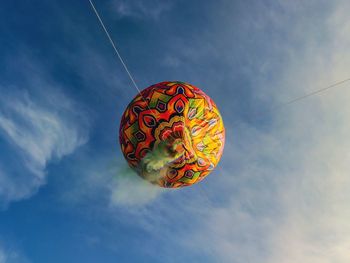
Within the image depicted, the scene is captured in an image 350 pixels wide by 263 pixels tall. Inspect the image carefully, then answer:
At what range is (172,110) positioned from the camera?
878 cm

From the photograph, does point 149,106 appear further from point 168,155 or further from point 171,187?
point 171,187

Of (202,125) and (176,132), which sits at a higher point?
(202,125)

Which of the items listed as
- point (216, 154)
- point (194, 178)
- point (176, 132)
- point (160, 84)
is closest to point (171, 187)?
point (194, 178)

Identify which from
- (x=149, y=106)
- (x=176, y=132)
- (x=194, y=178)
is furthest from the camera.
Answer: (x=194, y=178)

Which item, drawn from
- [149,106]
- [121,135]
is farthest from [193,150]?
[121,135]

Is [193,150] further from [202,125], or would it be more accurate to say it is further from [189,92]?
[189,92]

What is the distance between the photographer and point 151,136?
8812 millimetres

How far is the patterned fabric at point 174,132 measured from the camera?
859cm

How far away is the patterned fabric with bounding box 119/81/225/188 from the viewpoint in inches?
338

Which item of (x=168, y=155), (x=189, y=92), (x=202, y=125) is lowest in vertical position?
(x=168, y=155)

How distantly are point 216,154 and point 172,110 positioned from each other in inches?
76.3

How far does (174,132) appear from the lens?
8.49m

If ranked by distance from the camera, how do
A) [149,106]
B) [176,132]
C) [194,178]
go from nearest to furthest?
[176,132], [149,106], [194,178]

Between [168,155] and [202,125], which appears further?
[202,125]
